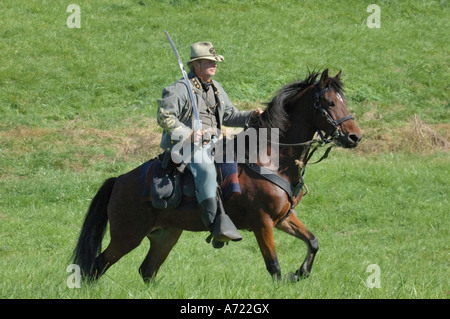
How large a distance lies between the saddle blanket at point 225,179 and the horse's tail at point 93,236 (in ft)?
1.98

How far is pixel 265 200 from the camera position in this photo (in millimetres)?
7688

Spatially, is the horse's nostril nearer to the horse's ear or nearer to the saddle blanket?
the horse's ear

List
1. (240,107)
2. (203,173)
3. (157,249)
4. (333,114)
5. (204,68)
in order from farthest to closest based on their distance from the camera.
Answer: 1. (240,107)
2. (157,249)
3. (204,68)
4. (333,114)
5. (203,173)

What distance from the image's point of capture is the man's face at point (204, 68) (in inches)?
313

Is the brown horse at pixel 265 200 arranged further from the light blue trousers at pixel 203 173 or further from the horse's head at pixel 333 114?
the light blue trousers at pixel 203 173

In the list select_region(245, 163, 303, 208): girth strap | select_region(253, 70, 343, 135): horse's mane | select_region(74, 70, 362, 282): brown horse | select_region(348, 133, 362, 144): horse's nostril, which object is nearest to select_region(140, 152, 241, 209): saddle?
select_region(74, 70, 362, 282): brown horse

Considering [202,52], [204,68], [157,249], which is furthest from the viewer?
[157,249]

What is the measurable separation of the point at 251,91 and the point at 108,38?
5932 millimetres

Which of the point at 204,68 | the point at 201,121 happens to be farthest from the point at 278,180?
the point at 204,68

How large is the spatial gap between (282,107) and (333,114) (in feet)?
2.01

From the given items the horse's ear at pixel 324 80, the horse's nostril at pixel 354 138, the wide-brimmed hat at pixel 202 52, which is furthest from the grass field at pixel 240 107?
the wide-brimmed hat at pixel 202 52

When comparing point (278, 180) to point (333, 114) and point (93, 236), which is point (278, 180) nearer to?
point (333, 114)
